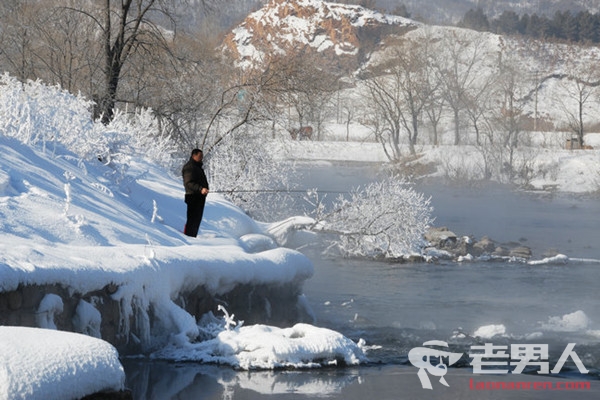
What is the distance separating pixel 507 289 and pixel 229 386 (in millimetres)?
12103

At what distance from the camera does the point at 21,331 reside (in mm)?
7371

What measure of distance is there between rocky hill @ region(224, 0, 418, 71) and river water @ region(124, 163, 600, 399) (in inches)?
3412

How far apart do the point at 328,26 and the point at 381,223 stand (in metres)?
112

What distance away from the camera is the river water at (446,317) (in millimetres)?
10812

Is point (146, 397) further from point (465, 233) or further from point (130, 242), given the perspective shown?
point (465, 233)

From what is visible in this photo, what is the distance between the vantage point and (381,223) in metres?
26.1

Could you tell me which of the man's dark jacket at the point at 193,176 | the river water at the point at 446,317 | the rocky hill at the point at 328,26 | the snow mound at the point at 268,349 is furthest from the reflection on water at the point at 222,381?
the rocky hill at the point at 328,26

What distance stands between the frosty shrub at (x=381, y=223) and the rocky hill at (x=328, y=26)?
86779 millimetres

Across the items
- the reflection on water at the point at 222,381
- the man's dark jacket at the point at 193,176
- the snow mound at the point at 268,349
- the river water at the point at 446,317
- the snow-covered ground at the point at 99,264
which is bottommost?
the river water at the point at 446,317

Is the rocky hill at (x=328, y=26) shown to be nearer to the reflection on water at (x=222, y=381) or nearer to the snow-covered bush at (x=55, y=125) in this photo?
the snow-covered bush at (x=55, y=125)

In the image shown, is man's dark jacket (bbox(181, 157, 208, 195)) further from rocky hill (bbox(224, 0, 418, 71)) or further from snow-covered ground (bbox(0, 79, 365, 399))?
rocky hill (bbox(224, 0, 418, 71))

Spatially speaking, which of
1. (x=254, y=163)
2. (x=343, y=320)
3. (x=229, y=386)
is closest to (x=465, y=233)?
(x=254, y=163)

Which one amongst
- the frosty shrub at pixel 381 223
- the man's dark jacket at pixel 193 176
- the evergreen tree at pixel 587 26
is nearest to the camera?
the man's dark jacket at pixel 193 176

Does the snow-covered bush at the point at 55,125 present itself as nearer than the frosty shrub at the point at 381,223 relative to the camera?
Yes
